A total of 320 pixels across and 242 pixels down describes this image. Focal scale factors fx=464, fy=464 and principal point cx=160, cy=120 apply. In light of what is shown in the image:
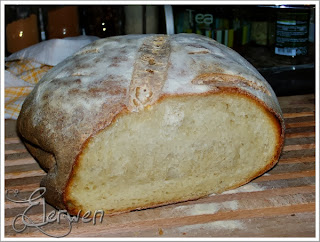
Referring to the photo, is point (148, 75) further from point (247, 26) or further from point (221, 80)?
point (247, 26)

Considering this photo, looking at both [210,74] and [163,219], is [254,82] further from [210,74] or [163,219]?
[163,219]

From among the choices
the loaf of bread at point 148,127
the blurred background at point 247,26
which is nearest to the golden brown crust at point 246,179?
the loaf of bread at point 148,127

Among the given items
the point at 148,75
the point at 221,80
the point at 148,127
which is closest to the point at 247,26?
the point at 221,80

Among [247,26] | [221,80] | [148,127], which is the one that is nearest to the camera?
[148,127]

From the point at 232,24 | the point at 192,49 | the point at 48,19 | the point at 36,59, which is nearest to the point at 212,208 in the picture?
the point at 192,49

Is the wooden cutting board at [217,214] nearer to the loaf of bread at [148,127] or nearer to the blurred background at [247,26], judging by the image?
the loaf of bread at [148,127]

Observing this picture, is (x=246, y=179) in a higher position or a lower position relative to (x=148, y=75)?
lower

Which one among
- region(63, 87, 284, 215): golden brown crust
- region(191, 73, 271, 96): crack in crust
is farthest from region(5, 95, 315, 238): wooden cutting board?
region(191, 73, 271, 96): crack in crust
